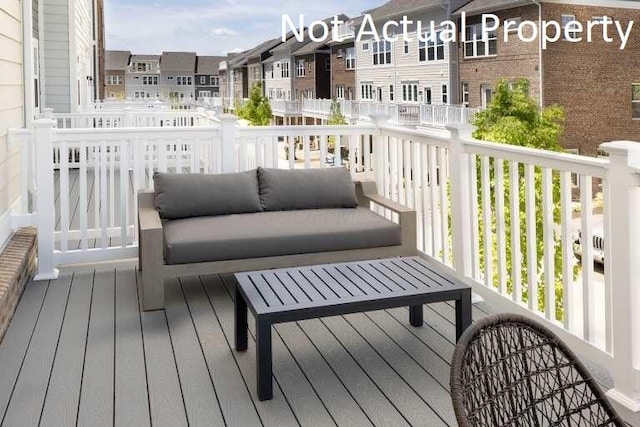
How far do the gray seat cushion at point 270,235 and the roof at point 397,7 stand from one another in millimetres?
8042

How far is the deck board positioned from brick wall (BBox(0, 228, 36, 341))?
7cm

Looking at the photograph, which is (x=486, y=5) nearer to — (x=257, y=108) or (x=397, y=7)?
(x=397, y=7)

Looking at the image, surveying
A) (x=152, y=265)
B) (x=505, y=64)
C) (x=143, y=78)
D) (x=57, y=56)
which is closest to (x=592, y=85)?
(x=505, y=64)

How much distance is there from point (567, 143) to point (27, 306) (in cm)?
658

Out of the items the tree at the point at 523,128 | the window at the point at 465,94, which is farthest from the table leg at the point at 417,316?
the window at the point at 465,94

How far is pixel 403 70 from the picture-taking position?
10219 millimetres

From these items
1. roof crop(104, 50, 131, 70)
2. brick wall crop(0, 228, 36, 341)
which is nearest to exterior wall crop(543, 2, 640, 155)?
brick wall crop(0, 228, 36, 341)

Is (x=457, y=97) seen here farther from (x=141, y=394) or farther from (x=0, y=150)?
(x=141, y=394)

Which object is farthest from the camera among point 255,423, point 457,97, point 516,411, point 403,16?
point 403,16

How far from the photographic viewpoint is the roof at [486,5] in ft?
27.1

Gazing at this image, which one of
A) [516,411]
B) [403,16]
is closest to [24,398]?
[516,411]

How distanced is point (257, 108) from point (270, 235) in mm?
12173

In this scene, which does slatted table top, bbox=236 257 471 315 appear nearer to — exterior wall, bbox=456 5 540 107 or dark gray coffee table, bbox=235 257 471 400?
dark gray coffee table, bbox=235 257 471 400

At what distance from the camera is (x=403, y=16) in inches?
422
